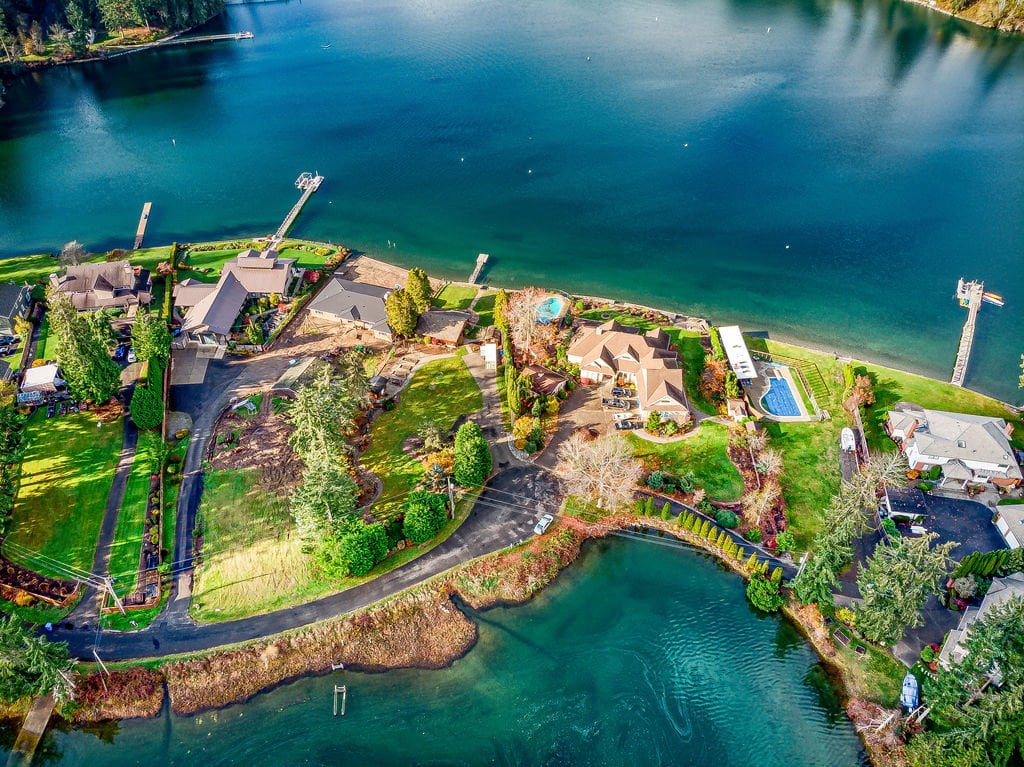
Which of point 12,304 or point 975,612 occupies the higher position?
point 12,304

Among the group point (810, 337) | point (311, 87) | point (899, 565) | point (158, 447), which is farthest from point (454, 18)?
point (899, 565)

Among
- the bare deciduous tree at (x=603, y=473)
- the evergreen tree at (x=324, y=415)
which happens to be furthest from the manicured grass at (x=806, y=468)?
the evergreen tree at (x=324, y=415)

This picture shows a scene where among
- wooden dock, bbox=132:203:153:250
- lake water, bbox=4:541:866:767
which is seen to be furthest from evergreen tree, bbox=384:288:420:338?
wooden dock, bbox=132:203:153:250

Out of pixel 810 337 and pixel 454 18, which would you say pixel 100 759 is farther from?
pixel 454 18

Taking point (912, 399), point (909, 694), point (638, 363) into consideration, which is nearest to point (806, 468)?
point (912, 399)

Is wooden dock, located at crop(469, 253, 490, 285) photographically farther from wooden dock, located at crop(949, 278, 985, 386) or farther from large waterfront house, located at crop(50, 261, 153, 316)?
wooden dock, located at crop(949, 278, 985, 386)

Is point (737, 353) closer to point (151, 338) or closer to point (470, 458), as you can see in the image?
point (470, 458)

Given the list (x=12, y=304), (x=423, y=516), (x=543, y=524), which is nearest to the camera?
(x=423, y=516)
